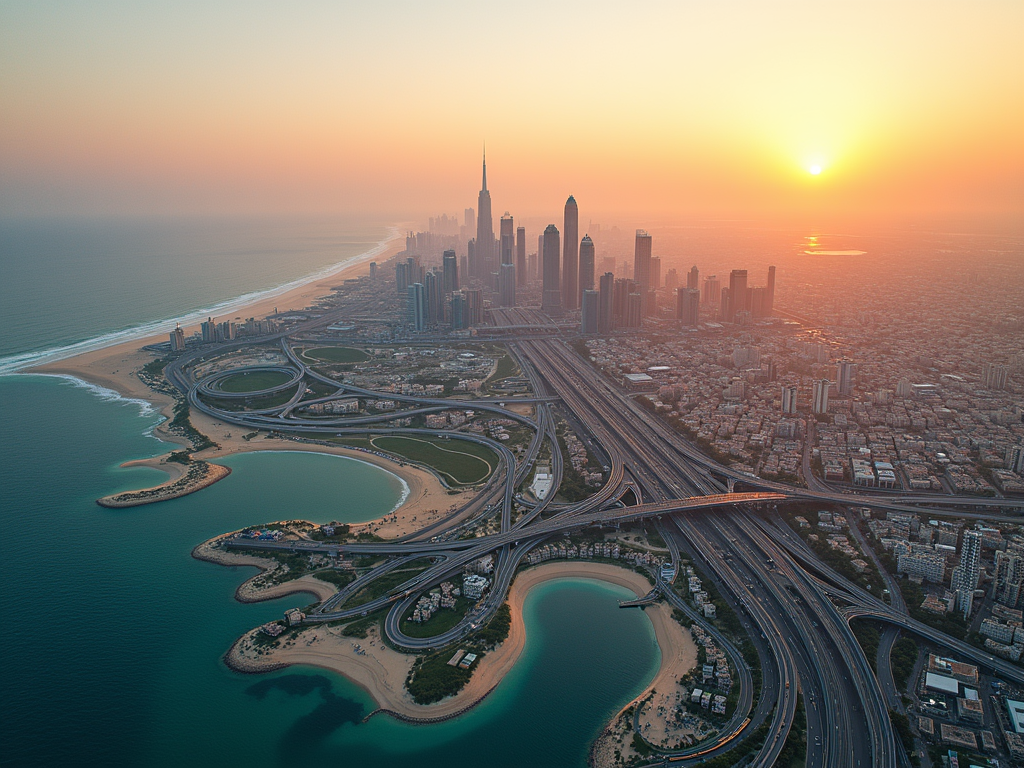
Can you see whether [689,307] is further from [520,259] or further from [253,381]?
[253,381]

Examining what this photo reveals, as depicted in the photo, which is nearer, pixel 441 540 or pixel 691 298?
pixel 441 540

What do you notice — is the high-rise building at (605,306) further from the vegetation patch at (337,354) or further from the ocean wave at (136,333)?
the ocean wave at (136,333)

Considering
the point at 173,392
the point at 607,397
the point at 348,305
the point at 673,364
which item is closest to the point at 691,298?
the point at 673,364

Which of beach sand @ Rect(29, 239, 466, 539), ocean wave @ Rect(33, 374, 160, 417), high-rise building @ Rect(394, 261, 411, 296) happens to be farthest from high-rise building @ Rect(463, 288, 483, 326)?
ocean wave @ Rect(33, 374, 160, 417)

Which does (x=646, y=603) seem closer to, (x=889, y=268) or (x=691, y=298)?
(x=691, y=298)

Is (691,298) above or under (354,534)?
above

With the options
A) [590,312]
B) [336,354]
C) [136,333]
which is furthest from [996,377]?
[136,333]

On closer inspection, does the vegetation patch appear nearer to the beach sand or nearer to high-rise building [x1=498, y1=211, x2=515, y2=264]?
the beach sand
